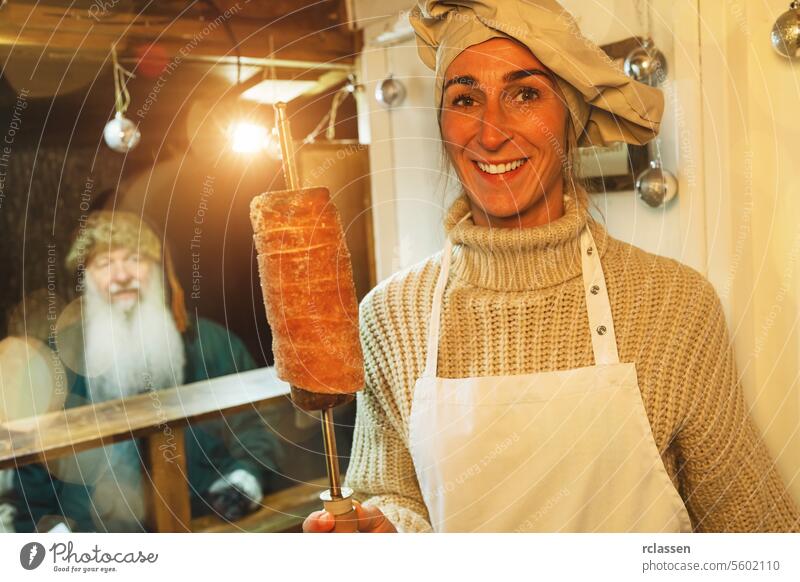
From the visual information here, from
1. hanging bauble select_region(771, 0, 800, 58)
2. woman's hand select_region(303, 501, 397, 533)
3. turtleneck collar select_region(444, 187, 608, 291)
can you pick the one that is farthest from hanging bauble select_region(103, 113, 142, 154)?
hanging bauble select_region(771, 0, 800, 58)

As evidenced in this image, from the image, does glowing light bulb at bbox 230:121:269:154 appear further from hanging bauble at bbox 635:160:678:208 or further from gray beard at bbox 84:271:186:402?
hanging bauble at bbox 635:160:678:208

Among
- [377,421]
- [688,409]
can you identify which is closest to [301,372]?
[377,421]

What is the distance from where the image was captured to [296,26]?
1.49m

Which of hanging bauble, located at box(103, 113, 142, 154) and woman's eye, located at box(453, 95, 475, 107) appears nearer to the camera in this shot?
woman's eye, located at box(453, 95, 475, 107)

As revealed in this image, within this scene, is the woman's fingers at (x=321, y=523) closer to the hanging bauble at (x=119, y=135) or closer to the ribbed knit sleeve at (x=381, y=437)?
the ribbed knit sleeve at (x=381, y=437)

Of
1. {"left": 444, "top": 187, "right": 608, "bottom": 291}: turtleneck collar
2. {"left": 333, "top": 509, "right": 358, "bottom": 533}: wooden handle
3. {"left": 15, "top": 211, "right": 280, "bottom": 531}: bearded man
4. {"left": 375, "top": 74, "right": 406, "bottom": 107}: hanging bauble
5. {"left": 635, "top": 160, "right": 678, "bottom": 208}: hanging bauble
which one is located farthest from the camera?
{"left": 15, "top": 211, "right": 280, "bottom": 531}: bearded man

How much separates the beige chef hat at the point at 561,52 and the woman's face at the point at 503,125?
0.02 m

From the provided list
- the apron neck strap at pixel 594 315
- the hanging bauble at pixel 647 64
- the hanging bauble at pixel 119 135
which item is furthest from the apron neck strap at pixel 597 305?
the hanging bauble at pixel 119 135

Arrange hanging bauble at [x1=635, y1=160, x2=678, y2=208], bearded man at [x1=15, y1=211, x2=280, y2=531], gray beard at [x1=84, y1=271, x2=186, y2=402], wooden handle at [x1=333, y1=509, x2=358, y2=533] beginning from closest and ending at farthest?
wooden handle at [x1=333, y1=509, x2=358, y2=533], hanging bauble at [x1=635, y1=160, x2=678, y2=208], bearded man at [x1=15, y1=211, x2=280, y2=531], gray beard at [x1=84, y1=271, x2=186, y2=402]

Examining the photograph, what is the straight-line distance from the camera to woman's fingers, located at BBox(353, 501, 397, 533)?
879 millimetres

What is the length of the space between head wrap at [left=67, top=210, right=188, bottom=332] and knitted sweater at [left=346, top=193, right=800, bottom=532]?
0.92 meters

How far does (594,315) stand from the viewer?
945 mm

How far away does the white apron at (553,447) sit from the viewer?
922 millimetres

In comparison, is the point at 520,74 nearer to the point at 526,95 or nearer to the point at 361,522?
the point at 526,95
